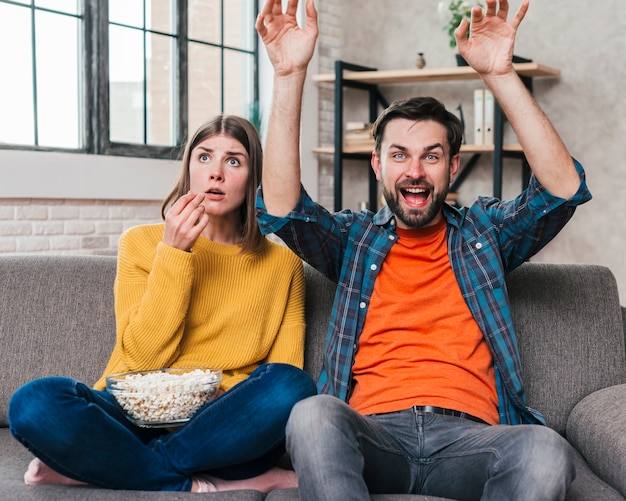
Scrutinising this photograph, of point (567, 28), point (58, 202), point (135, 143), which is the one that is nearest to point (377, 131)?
point (58, 202)

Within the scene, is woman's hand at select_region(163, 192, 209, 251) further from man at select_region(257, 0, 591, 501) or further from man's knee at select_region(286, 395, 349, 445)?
man's knee at select_region(286, 395, 349, 445)

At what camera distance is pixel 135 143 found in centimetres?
438

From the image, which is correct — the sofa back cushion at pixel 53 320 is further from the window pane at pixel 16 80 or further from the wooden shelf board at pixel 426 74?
the wooden shelf board at pixel 426 74

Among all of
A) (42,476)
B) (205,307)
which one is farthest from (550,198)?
(42,476)

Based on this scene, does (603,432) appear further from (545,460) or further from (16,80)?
(16,80)

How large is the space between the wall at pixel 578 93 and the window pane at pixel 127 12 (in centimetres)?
124

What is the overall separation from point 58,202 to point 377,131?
2283mm

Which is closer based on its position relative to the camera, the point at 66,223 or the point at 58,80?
the point at 66,223

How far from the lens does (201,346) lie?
195 cm

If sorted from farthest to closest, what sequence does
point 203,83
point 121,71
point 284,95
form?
point 203,83 → point 121,71 → point 284,95

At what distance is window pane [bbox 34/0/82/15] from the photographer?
3949 mm

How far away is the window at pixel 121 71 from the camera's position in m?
3.91

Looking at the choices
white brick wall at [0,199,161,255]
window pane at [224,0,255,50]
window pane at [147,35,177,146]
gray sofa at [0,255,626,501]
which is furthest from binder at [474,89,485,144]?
gray sofa at [0,255,626,501]

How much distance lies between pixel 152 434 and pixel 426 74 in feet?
10.9
